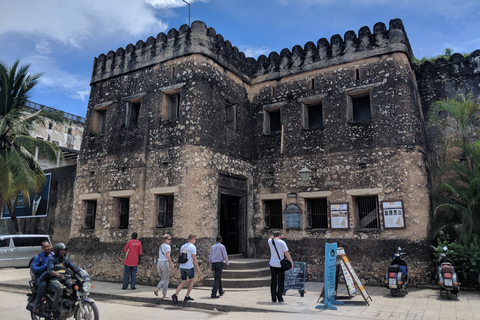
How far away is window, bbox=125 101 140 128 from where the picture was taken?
46.4 ft

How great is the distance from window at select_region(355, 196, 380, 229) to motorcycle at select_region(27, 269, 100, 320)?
8831 mm

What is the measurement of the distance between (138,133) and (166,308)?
6.90 meters

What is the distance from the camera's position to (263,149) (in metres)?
14.4

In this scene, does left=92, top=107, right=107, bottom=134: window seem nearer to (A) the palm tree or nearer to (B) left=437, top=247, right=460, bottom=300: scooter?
(A) the palm tree

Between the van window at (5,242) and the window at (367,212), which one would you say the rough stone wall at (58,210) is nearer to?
the van window at (5,242)

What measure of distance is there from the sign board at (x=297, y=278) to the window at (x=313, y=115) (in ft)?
19.7

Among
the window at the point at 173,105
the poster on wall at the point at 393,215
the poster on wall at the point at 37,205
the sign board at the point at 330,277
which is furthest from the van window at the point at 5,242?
the poster on wall at the point at 393,215

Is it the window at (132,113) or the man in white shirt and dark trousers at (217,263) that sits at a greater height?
the window at (132,113)

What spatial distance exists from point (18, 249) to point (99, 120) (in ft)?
23.0

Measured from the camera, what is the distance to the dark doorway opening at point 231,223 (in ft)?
45.7

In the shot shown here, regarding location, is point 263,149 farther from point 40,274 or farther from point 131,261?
point 40,274

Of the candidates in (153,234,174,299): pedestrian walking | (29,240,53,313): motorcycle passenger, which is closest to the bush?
(153,234,174,299): pedestrian walking

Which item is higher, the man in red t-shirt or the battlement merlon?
the battlement merlon

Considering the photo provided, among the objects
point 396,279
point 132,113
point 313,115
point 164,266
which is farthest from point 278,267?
point 132,113
